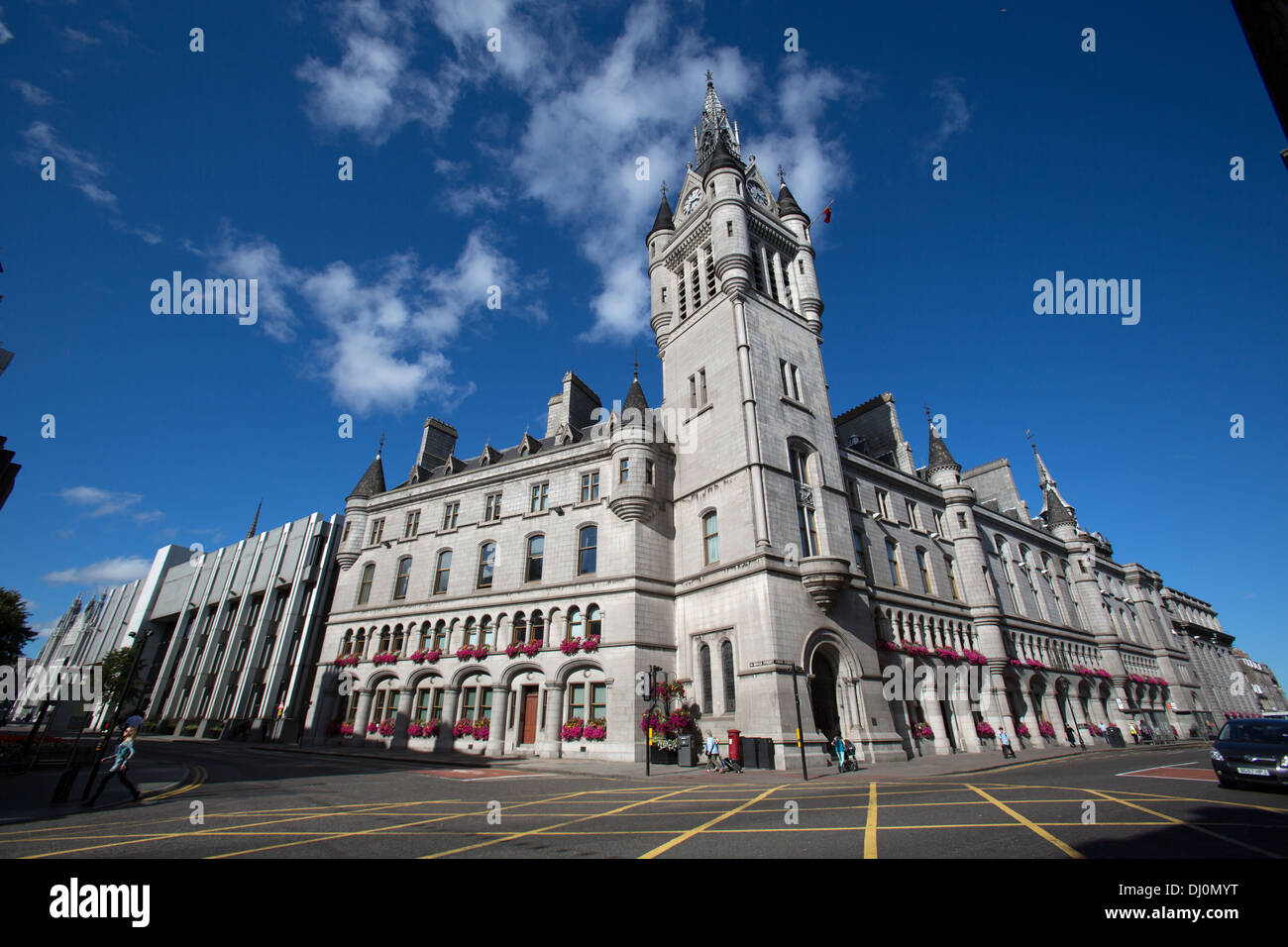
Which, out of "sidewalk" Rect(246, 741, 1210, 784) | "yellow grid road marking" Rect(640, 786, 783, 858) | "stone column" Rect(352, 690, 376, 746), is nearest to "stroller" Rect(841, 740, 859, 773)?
"sidewalk" Rect(246, 741, 1210, 784)

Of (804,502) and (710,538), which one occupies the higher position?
(804,502)

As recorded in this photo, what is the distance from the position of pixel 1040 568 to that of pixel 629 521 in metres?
35.2

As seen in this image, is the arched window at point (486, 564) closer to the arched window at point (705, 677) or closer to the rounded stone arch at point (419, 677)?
the rounded stone arch at point (419, 677)

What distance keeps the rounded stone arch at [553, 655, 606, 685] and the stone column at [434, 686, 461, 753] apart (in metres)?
6.23

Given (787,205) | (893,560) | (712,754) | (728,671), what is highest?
(787,205)

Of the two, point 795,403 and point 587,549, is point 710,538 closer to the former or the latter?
point 587,549

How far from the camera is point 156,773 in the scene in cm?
1736

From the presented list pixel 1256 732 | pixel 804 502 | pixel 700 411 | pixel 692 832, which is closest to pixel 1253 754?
pixel 1256 732

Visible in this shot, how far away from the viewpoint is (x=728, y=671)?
78.3ft

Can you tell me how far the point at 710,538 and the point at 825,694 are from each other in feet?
27.9

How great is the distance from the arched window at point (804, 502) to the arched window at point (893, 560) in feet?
24.7

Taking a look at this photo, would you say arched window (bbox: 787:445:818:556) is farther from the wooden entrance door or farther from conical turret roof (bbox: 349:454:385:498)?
conical turret roof (bbox: 349:454:385:498)
